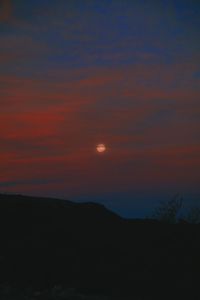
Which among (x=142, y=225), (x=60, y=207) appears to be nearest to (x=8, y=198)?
(x=60, y=207)

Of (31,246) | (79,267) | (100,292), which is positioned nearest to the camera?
(100,292)

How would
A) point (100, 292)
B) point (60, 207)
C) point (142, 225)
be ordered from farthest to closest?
point (60, 207)
point (142, 225)
point (100, 292)

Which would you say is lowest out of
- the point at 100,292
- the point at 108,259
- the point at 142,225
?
the point at 100,292

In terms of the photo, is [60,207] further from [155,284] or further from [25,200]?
[155,284]

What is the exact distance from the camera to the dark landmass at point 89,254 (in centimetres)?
1473

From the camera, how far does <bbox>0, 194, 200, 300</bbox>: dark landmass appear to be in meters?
14.7

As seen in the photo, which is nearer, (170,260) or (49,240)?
(170,260)

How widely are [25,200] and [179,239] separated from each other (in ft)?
26.0

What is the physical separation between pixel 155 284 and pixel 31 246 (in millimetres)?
5492

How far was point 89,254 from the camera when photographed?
17406 millimetres

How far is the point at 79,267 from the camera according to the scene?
53.8 ft

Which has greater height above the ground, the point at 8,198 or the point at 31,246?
the point at 8,198

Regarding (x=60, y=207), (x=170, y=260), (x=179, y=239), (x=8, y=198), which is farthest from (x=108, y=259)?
(x=8, y=198)

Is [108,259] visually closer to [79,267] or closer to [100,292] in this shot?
[79,267]
